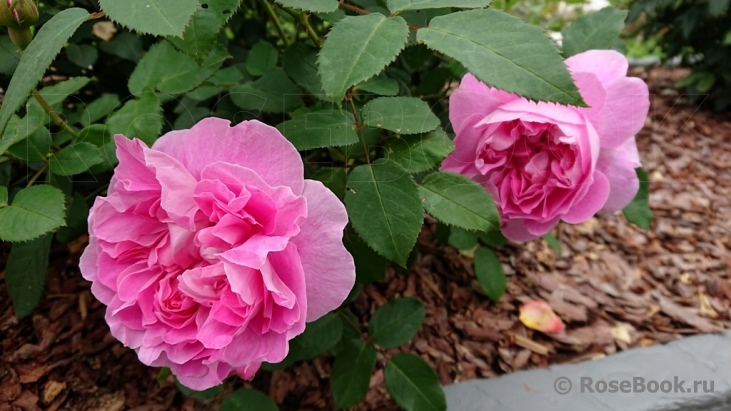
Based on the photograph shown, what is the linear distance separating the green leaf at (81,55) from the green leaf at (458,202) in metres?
0.55

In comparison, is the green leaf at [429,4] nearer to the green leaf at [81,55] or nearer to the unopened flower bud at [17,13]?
the unopened flower bud at [17,13]

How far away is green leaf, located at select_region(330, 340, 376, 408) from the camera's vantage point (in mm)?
645

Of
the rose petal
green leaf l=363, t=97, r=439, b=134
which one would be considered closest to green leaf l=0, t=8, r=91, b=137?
green leaf l=363, t=97, r=439, b=134

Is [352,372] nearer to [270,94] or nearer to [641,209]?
[270,94]

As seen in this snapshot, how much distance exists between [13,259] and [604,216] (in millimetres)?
1193

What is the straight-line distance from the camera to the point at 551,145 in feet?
1.85

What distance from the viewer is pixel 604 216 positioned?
1.26m

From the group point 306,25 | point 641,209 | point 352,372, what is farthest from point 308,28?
point 641,209

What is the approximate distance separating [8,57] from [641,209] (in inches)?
33.9

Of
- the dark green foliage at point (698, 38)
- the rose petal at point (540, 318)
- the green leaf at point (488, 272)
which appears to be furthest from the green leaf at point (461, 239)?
the dark green foliage at point (698, 38)

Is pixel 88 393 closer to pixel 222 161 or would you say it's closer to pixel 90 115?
pixel 90 115

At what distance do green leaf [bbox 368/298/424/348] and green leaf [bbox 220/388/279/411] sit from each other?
16 cm

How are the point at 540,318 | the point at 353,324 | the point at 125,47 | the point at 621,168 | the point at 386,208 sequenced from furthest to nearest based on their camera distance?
the point at 540,318 < the point at 125,47 < the point at 353,324 < the point at 621,168 < the point at 386,208

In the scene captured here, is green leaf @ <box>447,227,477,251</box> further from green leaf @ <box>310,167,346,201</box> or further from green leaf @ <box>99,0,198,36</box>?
green leaf @ <box>99,0,198,36</box>
